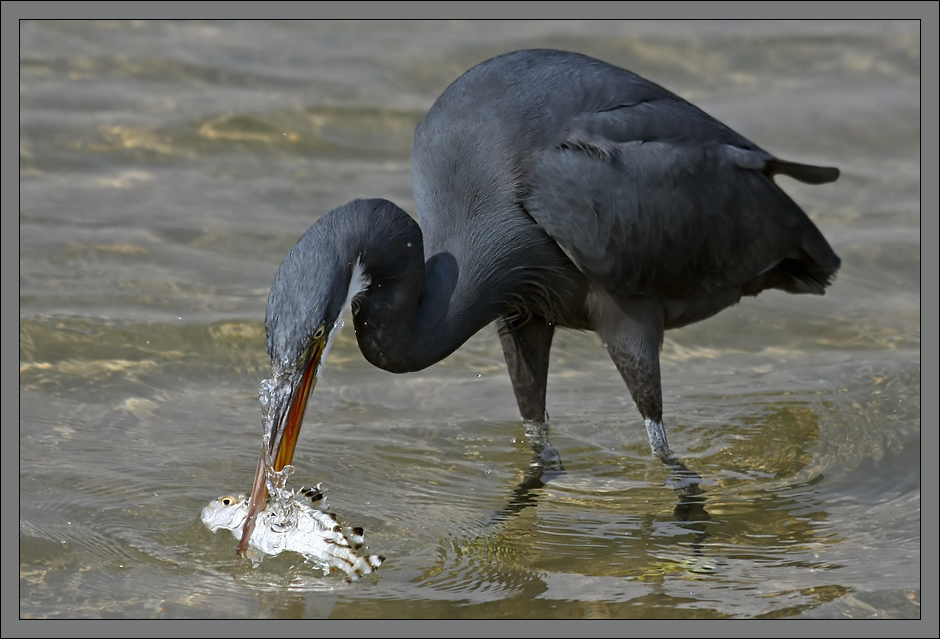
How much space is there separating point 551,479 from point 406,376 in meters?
1.45

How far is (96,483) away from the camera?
5727mm

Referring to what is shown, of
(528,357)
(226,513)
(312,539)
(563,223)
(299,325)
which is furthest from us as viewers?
(528,357)

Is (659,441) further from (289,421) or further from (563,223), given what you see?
(289,421)

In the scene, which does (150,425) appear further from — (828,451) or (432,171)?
(828,451)

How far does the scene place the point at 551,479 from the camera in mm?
6164

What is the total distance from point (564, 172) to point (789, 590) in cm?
208

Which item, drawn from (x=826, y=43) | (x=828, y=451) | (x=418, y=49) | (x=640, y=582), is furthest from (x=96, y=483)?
(x=826, y=43)

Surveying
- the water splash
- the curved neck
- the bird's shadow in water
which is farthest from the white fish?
the bird's shadow in water

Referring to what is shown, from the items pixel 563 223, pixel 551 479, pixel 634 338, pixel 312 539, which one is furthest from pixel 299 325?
pixel 551 479

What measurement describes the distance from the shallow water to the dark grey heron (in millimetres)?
734

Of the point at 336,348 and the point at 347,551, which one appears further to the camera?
the point at 336,348

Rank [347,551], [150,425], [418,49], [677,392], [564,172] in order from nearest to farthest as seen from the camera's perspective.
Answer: [347,551] < [564,172] < [150,425] < [677,392] < [418,49]

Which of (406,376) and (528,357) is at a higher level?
(528,357)

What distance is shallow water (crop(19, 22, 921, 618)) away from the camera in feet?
16.9
